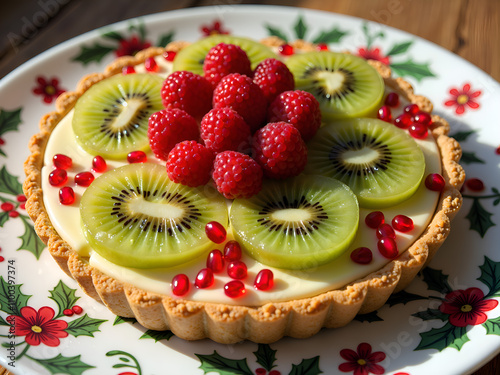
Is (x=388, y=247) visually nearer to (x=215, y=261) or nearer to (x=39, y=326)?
(x=215, y=261)

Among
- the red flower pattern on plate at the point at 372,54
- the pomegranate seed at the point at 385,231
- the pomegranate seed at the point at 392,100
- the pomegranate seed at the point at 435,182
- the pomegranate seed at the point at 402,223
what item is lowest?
the pomegranate seed at the point at 385,231

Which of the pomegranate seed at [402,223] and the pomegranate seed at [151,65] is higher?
the pomegranate seed at [151,65]

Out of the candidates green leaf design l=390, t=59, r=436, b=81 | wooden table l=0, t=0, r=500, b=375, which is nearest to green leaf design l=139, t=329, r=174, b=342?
green leaf design l=390, t=59, r=436, b=81

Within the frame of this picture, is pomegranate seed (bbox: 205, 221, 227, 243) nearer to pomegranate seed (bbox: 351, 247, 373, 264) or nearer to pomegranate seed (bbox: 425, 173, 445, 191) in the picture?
pomegranate seed (bbox: 351, 247, 373, 264)

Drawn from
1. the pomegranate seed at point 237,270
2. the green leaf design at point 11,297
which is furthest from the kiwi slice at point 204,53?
the green leaf design at point 11,297

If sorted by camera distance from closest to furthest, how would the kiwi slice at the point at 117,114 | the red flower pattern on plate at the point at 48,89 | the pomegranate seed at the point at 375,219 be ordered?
the pomegranate seed at the point at 375,219 → the kiwi slice at the point at 117,114 → the red flower pattern on plate at the point at 48,89

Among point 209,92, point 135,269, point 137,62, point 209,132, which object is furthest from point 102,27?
point 135,269

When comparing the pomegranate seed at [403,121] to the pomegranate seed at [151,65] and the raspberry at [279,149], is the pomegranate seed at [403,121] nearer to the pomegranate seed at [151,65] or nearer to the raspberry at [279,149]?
the raspberry at [279,149]

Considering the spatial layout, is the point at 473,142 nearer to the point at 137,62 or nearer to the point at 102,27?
the point at 137,62
